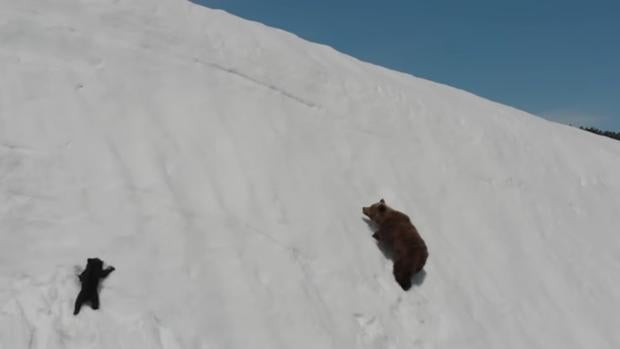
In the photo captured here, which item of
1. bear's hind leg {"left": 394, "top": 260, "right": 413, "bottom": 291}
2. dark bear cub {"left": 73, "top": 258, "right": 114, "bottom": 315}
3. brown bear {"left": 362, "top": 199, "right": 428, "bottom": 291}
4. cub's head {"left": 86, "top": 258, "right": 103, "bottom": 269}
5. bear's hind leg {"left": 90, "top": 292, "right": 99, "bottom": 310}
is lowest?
bear's hind leg {"left": 90, "top": 292, "right": 99, "bottom": 310}

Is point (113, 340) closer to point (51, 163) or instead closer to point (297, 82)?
point (51, 163)

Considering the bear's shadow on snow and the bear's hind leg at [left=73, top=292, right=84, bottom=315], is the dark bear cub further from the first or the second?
the bear's shadow on snow

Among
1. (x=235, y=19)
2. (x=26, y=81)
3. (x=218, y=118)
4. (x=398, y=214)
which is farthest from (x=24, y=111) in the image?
(x=235, y=19)

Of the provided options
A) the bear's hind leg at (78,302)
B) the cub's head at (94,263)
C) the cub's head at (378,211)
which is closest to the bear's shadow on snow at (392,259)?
the cub's head at (378,211)

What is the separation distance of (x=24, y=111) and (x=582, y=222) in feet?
34.6

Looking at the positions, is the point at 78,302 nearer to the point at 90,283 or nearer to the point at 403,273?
the point at 90,283

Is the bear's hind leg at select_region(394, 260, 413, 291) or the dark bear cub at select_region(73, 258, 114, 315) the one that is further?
the bear's hind leg at select_region(394, 260, 413, 291)

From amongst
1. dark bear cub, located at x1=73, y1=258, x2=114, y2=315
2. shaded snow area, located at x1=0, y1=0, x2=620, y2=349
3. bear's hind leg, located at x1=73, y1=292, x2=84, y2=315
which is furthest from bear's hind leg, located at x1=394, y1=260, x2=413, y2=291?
bear's hind leg, located at x1=73, y1=292, x2=84, y2=315

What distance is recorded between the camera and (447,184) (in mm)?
10398

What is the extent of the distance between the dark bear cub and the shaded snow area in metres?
0.12

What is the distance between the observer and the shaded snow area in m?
5.69

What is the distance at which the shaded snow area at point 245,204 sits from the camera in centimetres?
569

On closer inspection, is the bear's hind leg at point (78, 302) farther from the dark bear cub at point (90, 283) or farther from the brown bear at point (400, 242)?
the brown bear at point (400, 242)

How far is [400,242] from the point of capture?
7832mm
